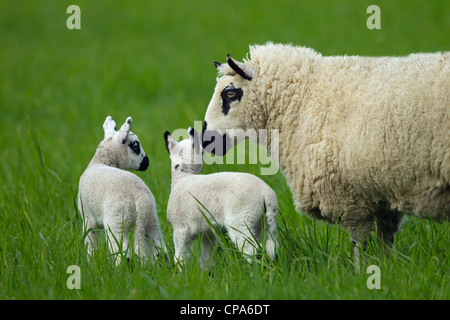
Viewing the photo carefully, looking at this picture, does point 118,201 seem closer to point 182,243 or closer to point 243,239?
point 182,243

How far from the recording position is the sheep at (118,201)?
4.18 meters

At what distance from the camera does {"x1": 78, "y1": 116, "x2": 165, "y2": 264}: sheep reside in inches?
164

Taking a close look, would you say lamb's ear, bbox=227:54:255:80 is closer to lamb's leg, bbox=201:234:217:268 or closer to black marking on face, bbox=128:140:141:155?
black marking on face, bbox=128:140:141:155

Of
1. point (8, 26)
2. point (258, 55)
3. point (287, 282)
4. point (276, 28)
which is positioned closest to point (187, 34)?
point (276, 28)

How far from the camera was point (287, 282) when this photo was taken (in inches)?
158

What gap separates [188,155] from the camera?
15.0 feet

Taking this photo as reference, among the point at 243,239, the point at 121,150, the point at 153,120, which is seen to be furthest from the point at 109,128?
the point at 153,120

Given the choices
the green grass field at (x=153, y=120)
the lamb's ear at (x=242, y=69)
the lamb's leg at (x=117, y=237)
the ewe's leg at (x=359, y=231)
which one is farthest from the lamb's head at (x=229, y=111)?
the ewe's leg at (x=359, y=231)

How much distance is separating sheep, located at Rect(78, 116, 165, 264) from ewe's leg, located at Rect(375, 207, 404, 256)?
152 centimetres

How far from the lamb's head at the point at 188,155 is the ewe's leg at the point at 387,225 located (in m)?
1.30

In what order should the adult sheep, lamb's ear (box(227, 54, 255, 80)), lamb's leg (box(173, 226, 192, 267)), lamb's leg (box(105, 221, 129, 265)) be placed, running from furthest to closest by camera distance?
1. lamb's ear (box(227, 54, 255, 80))
2. lamb's leg (box(173, 226, 192, 267))
3. lamb's leg (box(105, 221, 129, 265))
4. the adult sheep

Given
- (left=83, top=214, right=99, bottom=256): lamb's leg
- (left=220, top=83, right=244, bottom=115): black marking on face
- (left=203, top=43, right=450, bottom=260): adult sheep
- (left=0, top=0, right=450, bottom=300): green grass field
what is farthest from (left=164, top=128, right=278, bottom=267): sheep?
(left=83, top=214, right=99, bottom=256): lamb's leg

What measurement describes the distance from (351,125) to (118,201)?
61.8 inches

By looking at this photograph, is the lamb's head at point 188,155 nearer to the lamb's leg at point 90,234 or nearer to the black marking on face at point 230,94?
the black marking on face at point 230,94
